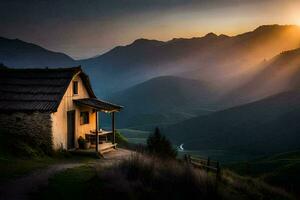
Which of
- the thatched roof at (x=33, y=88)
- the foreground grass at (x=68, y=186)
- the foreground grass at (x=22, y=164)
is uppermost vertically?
the thatched roof at (x=33, y=88)

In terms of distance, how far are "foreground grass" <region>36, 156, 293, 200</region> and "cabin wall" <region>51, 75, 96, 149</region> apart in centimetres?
940

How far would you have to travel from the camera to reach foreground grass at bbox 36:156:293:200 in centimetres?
1711

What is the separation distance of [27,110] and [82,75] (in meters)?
6.68

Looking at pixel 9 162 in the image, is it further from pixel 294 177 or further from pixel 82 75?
pixel 294 177

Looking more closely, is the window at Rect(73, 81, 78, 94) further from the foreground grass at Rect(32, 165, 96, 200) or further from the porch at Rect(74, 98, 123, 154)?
Answer: the foreground grass at Rect(32, 165, 96, 200)

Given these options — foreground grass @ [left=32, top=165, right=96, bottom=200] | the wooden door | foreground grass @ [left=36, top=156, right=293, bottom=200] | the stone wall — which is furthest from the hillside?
foreground grass @ [left=32, top=165, right=96, bottom=200]

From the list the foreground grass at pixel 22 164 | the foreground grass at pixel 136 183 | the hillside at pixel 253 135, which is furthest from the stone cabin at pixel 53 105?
the hillside at pixel 253 135

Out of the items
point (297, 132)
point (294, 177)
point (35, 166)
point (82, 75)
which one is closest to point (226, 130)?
point (297, 132)

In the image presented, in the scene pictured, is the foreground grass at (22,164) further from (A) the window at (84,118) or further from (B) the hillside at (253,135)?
(B) the hillside at (253,135)

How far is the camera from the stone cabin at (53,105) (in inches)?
1185

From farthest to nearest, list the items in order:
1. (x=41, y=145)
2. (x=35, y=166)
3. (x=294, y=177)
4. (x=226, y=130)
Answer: (x=226, y=130) < (x=294, y=177) < (x=41, y=145) < (x=35, y=166)

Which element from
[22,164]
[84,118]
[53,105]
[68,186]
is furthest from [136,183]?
[84,118]

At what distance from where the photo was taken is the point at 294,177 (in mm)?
45781

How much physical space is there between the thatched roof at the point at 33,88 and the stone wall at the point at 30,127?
47cm
